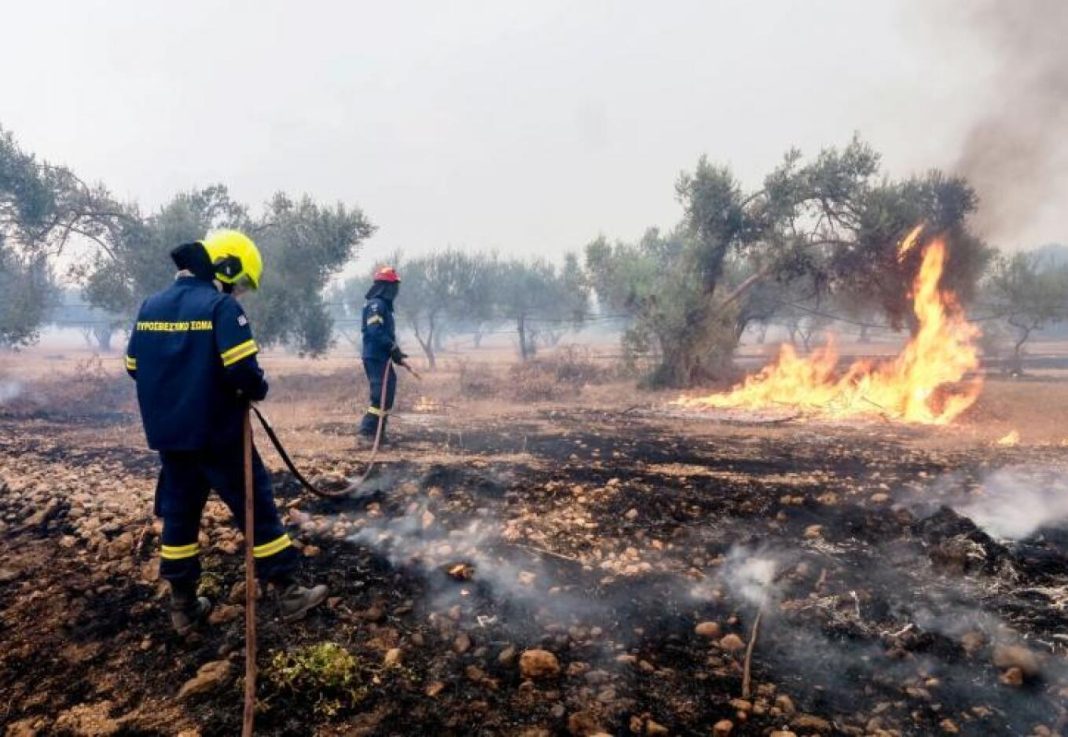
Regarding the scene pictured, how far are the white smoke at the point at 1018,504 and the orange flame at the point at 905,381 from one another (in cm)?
476

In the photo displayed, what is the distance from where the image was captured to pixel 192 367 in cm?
317

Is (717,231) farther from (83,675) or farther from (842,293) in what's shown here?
(83,675)

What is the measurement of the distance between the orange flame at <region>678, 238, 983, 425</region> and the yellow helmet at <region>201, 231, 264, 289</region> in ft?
35.0

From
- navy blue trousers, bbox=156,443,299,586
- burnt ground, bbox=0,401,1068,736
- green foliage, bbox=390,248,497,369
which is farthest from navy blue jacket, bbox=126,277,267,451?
green foliage, bbox=390,248,497,369

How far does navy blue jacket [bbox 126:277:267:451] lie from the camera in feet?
10.3

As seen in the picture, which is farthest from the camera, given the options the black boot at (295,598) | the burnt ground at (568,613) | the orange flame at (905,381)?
the orange flame at (905,381)

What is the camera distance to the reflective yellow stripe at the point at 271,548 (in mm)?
3355

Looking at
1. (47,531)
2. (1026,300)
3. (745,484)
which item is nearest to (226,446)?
(47,531)

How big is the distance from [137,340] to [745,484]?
5387 mm

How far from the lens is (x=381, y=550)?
167 inches

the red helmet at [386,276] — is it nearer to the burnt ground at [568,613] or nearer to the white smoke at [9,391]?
the burnt ground at [568,613]

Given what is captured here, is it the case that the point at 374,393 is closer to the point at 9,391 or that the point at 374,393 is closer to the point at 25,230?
the point at 9,391

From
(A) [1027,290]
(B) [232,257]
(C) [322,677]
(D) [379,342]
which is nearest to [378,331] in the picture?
(D) [379,342]

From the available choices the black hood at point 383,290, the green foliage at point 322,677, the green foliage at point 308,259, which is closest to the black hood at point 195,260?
the green foliage at point 322,677
